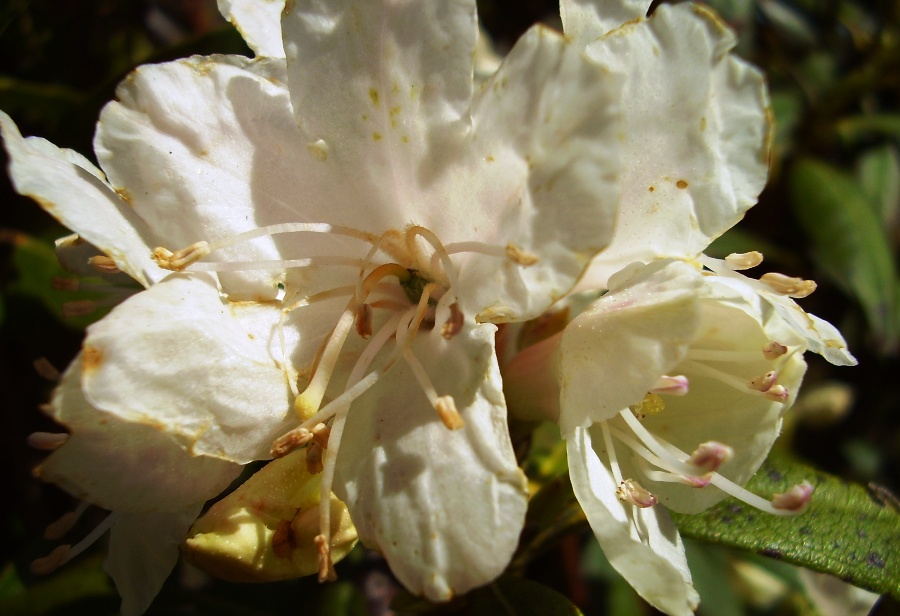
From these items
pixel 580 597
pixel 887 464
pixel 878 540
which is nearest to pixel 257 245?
pixel 878 540

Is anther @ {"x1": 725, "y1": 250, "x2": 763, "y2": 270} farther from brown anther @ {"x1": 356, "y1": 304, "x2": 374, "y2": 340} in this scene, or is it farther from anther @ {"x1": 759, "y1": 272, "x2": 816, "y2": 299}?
brown anther @ {"x1": 356, "y1": 304, "x2": 374, "y2": 340}

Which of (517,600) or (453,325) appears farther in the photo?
(517,600)

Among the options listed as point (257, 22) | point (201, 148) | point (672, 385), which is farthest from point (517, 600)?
point (257, 22)

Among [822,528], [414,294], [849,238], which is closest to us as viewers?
[414,294]

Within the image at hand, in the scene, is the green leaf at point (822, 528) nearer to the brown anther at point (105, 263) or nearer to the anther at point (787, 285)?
Answer: the anther at point (787, 285)

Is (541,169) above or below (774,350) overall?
above

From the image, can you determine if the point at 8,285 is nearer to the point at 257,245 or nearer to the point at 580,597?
the point at 257,245

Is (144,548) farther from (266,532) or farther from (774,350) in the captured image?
(774,350)
